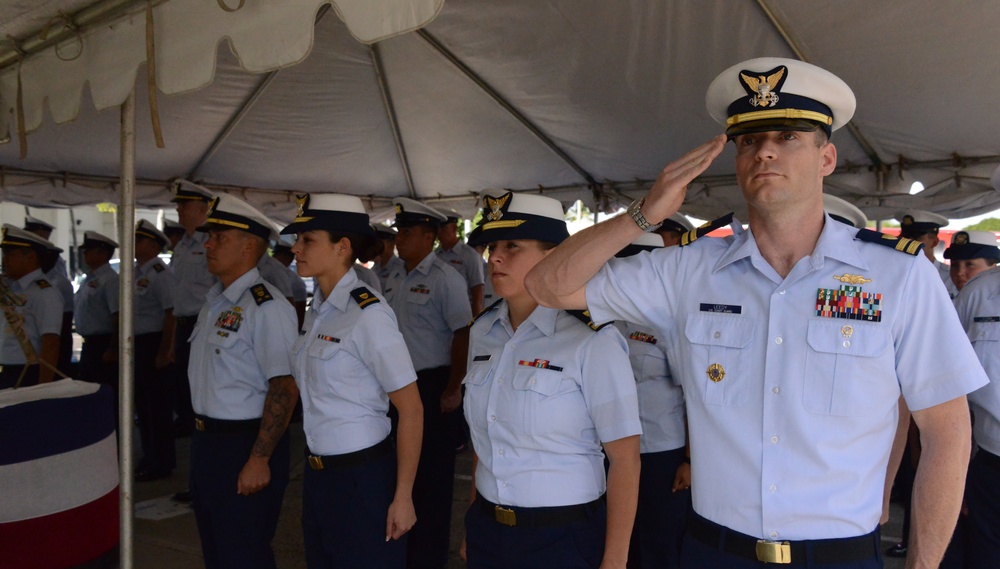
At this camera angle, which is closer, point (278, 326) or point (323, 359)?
point (323, 359)

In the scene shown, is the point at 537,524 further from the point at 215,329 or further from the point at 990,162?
the point at 990,162

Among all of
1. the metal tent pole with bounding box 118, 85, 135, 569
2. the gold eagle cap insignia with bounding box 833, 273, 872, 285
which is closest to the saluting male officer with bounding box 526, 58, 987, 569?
the gold eagle cap insignia with bounding box 833, 273, 872, 285

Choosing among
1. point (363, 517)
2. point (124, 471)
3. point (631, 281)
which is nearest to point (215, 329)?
point (124, 471)

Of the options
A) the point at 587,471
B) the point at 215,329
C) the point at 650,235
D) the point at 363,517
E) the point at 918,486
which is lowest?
the point at 363,517

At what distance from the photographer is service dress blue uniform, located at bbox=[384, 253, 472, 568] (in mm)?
3598

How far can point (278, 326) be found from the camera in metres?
2.82

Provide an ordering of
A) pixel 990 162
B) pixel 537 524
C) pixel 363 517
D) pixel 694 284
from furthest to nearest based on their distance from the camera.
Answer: pixel 990 162 → pixel 363 517 → pixel 537 524 → pixel 694 284

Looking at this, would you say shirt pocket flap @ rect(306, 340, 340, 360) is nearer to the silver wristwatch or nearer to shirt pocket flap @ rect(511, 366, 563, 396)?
shirt pocket flap @ rect(511, 366, 563, 396)

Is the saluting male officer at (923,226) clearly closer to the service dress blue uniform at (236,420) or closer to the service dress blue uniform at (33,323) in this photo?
the service dress blue uniform at (236,420)

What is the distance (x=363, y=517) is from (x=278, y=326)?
884 millimetres

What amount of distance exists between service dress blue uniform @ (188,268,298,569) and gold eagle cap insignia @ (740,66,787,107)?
2062mm

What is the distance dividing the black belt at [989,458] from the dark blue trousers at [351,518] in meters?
2.18

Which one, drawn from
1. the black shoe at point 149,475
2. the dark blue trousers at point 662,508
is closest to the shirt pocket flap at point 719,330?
the dark blue trousers at point 662,508

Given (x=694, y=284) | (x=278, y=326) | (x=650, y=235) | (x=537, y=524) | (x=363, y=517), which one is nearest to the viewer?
(x=694, y=284)
